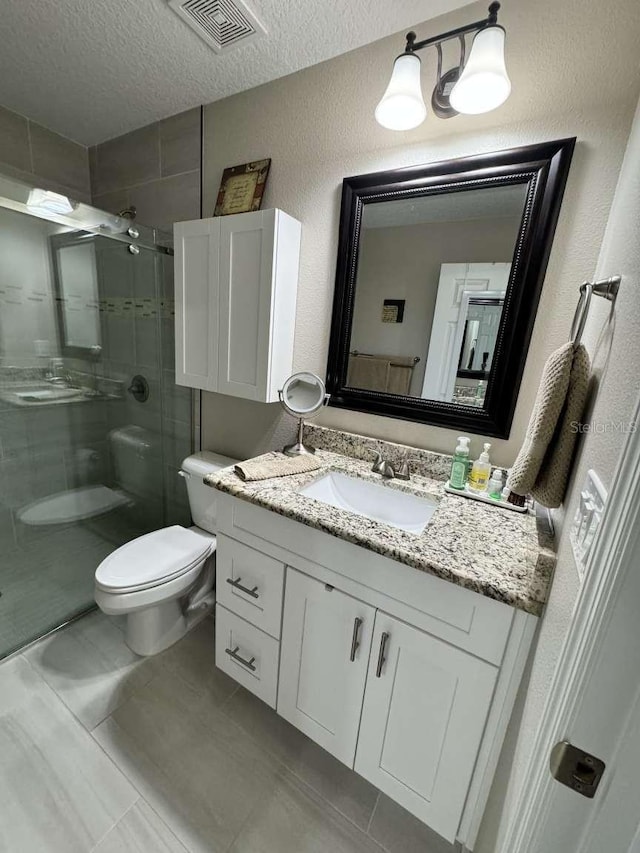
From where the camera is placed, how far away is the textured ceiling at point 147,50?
1059 mm

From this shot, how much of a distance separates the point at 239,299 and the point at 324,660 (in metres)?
1.27

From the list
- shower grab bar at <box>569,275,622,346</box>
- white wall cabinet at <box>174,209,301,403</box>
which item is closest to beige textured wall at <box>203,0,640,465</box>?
white wall cabinet at <box>174,209,301,403</box>

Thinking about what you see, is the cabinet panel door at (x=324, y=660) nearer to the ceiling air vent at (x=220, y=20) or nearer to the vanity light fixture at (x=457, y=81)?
the vanity light fixture at (x=457, y=81)

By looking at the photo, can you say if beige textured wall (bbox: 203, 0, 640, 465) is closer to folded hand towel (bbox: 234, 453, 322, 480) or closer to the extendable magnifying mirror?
the extendable magnifying mirror

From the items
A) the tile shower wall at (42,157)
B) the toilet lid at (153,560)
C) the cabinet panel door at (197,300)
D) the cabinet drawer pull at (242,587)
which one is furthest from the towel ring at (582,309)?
the tile shower wall at (42,157)


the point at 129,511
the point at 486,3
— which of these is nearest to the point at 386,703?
the point at 129,511

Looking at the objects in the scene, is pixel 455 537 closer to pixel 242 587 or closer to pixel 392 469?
pixel 392 469

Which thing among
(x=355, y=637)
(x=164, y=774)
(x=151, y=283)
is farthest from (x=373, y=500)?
(x=151, y=283)

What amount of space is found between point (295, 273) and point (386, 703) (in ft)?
4.73

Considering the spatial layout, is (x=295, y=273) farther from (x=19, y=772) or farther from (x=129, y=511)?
(x=19, y=772)

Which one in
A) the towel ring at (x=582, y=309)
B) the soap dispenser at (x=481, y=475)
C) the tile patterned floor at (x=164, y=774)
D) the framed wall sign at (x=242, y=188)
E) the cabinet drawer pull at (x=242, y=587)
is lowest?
the tile patterned floor at (x=164, y=774)

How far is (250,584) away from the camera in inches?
43.6

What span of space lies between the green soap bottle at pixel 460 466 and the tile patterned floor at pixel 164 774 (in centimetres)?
100

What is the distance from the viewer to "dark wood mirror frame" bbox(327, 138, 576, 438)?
3.19 feet
